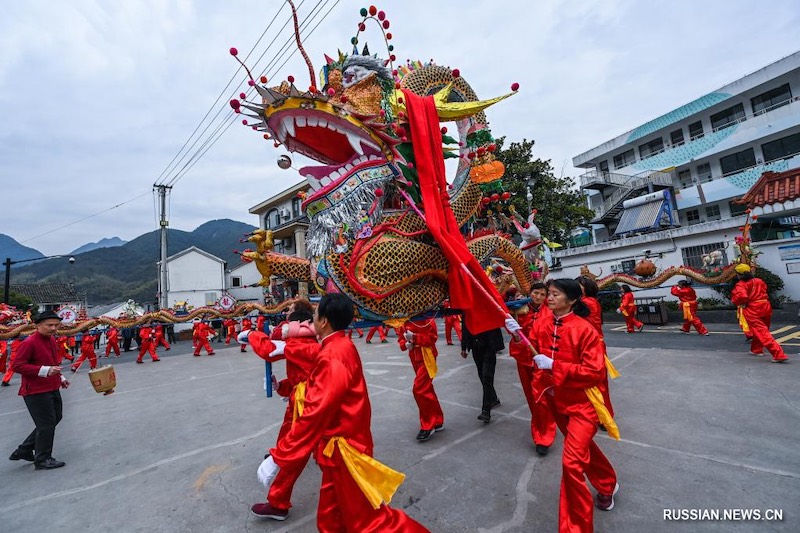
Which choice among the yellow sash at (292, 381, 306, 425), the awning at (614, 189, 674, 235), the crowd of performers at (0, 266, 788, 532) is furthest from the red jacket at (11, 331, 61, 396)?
the awning at (614, 189, 674, 235)

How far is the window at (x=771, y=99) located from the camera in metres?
17.2

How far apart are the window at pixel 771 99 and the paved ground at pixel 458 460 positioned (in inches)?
751

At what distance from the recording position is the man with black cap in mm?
3676

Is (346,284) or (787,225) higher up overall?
(787,225)

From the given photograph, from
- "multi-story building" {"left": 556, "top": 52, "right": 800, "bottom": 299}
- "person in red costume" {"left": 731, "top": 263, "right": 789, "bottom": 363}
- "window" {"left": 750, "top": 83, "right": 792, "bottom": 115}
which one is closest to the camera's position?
"person in red costume" {"left": 731, "top": 263, "right": 789, "bottom": 363}

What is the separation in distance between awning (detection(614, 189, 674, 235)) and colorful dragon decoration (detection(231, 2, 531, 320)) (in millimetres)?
19391

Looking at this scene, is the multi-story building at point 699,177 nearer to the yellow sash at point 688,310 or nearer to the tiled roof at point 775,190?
the tiled roof at point 775,190

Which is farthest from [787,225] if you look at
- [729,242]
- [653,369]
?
[653,369]

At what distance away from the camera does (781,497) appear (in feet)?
7.78

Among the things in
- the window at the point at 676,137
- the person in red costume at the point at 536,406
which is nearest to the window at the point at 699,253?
the window at the point at 676,137

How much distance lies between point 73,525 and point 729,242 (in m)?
18.4

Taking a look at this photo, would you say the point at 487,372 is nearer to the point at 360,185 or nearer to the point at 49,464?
the point at 360,185

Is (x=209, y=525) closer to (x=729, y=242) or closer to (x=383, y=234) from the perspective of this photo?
(x=383, y=234)

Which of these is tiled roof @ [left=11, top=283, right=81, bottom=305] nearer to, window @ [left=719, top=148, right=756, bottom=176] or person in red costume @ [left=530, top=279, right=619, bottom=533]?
person in red costume @ [left=530, top=279, right=619, bottom=533]
